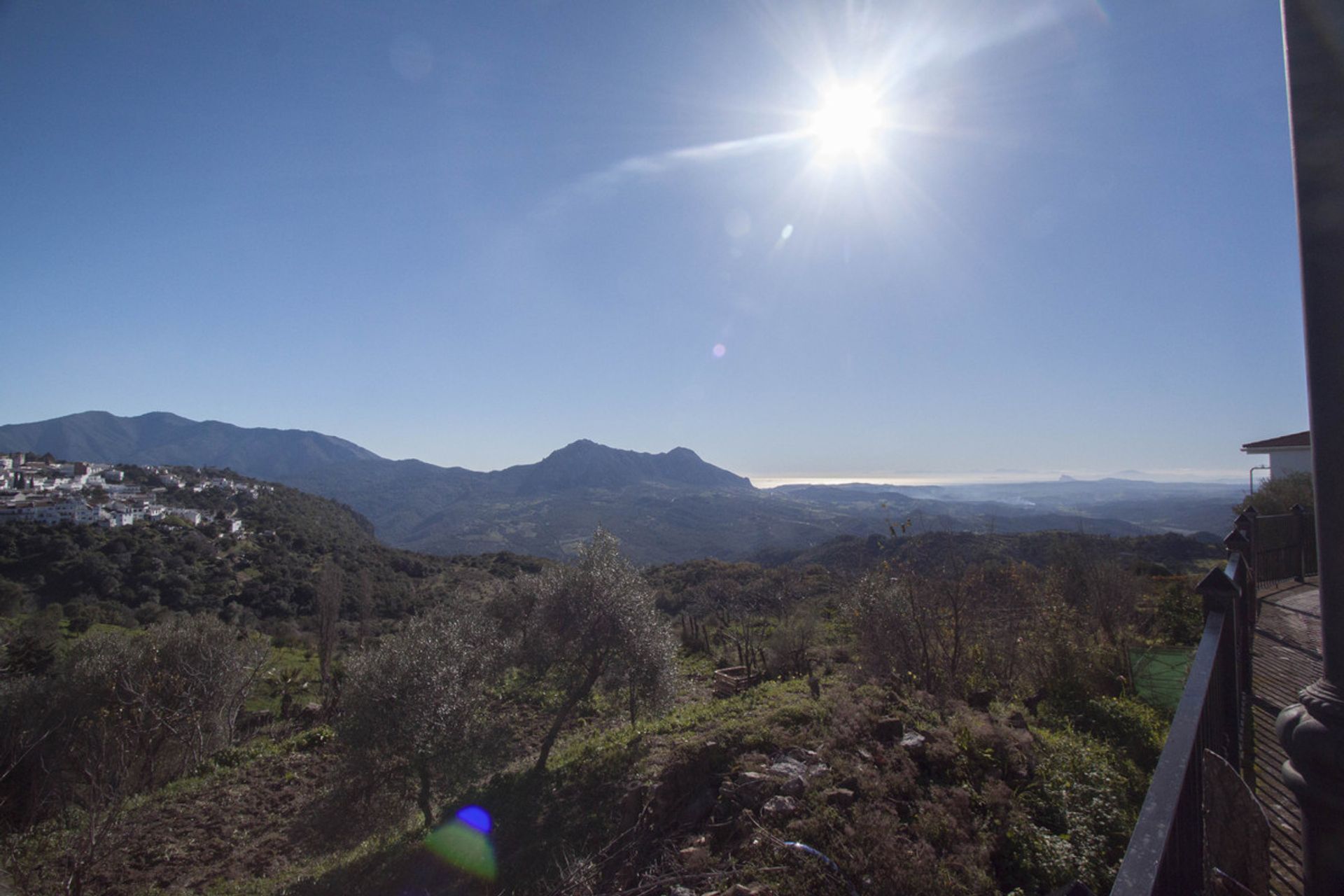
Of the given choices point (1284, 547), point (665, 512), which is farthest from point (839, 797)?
point (665, 512)

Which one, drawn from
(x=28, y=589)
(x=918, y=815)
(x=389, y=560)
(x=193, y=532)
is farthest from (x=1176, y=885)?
(x=193, y=532)

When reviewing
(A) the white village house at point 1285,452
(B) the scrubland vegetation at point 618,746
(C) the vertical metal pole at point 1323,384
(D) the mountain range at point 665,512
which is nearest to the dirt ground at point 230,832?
(B) the scrubland vegetation at point 618,746

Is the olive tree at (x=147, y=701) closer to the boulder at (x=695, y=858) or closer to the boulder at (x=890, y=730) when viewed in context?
the boulder at (x=695, y=858)

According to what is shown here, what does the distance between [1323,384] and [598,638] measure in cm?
1334

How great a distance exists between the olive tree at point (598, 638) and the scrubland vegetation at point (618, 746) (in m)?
0.06

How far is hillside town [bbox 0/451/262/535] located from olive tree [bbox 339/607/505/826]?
192ft

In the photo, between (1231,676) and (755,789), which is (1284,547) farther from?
(755,789)

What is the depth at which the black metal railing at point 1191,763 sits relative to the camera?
1.37m

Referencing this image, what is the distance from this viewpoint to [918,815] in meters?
6.43

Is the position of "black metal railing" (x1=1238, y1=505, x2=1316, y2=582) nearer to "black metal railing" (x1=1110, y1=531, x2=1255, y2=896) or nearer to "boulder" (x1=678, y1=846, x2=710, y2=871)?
"black metal railing" (x1=1110, y1=531, x2=1255, y2=896)

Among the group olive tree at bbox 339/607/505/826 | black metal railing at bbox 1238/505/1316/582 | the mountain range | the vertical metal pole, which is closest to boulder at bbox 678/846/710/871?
the vertical metal pole

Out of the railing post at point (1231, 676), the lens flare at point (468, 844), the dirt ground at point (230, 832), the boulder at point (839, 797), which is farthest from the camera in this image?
the dirt ground at point (230, 832)

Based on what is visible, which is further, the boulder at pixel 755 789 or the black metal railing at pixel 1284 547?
the black metal railing at pixel 1284 547

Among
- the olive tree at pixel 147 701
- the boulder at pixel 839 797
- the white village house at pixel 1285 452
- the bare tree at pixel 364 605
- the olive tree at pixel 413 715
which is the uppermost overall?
the white village house at pixel 1285 452
